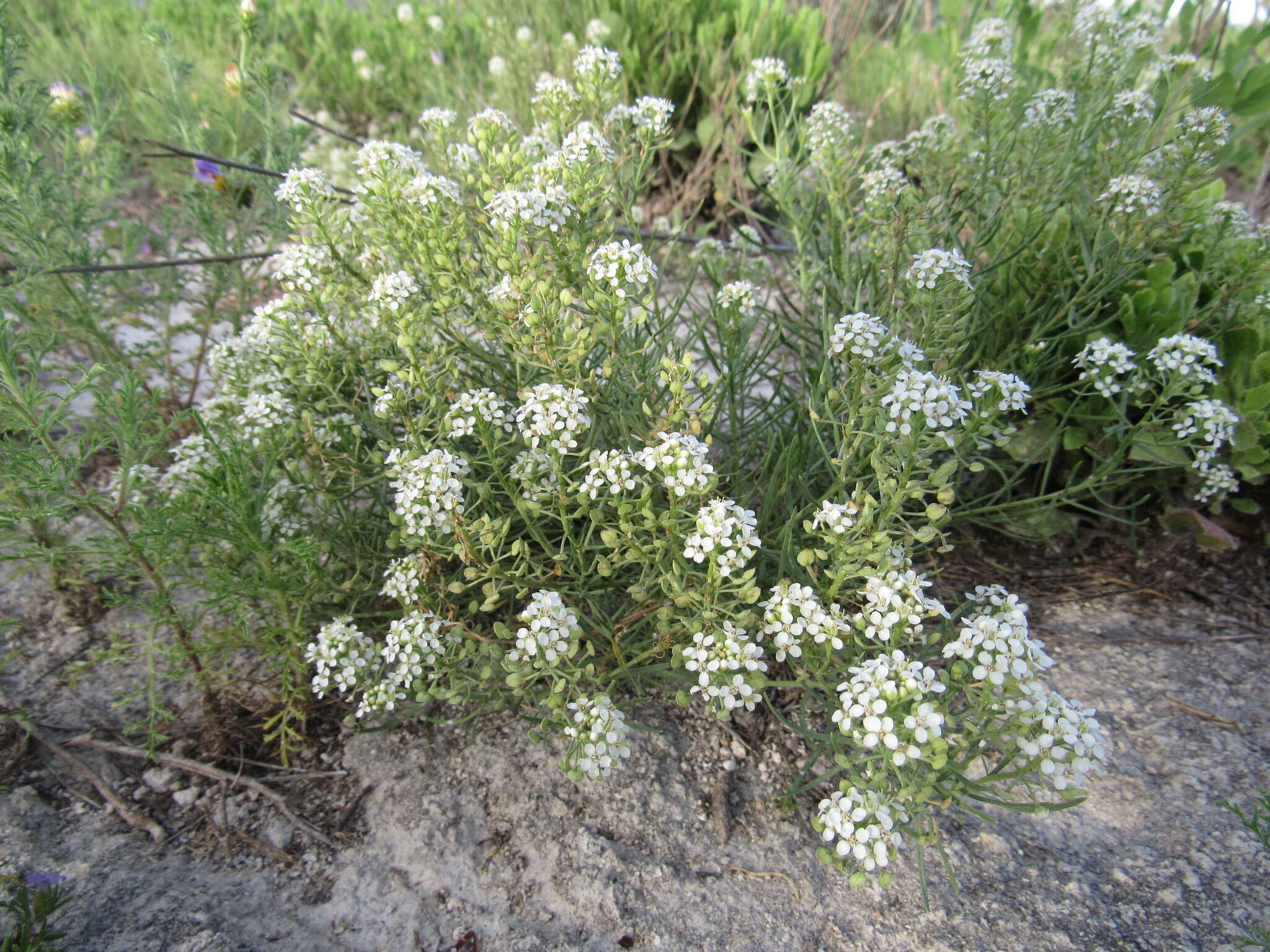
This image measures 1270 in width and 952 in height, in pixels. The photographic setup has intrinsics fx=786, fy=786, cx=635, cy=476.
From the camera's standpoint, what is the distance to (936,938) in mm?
1468

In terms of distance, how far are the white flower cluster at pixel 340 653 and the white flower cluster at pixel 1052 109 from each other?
7.00 ft

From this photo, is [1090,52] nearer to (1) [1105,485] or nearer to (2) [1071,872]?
(1) [1105,485]

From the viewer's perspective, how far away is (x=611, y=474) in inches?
55.8

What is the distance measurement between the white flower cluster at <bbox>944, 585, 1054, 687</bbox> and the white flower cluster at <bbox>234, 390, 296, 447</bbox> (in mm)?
1434

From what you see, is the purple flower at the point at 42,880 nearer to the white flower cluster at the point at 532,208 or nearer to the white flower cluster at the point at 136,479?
the white flower cluster at the point at 136,479

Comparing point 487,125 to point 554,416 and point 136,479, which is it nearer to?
point 554,416

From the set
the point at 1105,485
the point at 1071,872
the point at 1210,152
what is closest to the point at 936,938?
the point at 1071,872

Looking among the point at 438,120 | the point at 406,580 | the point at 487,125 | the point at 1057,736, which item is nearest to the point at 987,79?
the point at 487,125

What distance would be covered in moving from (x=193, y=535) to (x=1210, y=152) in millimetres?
2504

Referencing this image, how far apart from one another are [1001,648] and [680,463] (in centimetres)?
59

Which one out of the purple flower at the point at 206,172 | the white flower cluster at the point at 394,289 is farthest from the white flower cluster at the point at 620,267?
the purple flower at the point at 206,172

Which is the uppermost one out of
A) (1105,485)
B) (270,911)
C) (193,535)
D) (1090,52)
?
(1090,52)

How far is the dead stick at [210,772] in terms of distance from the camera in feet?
5.39

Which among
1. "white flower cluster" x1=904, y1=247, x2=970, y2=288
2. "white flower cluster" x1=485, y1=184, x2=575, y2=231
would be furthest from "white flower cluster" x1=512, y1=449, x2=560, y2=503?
"white flower cluster" x1=904, y1=247, x2=970, y2=288
